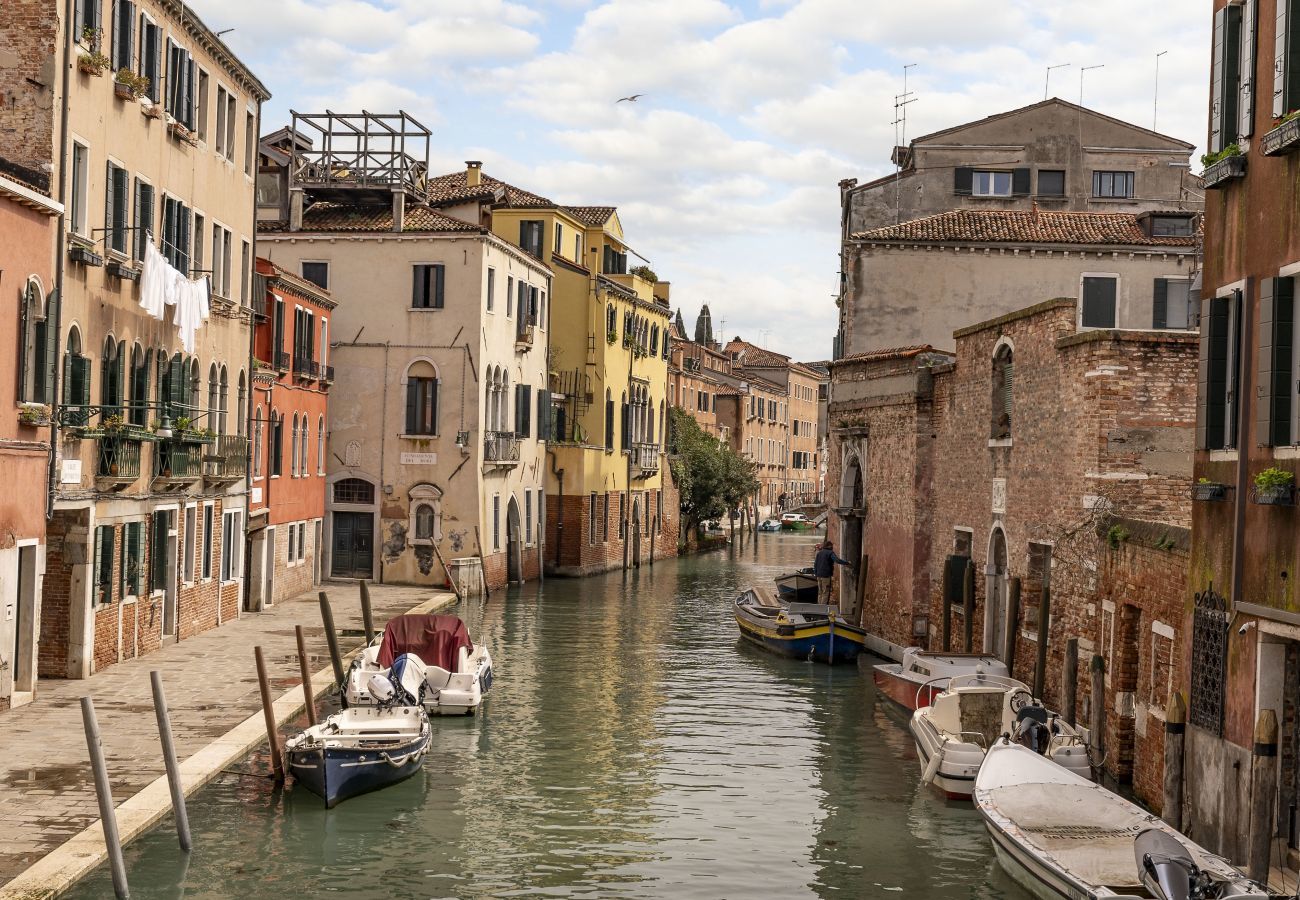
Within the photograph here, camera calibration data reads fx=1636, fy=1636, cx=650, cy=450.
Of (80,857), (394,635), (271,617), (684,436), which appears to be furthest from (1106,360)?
(684,436)

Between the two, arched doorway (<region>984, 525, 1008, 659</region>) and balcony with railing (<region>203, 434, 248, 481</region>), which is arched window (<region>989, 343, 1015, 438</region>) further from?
balcony with railing (<region>203, 434, 248, 481</region>)

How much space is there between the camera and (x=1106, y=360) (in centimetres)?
1811

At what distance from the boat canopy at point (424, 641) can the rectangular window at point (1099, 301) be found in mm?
12041

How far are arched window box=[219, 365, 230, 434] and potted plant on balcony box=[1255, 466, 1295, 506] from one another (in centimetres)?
1890

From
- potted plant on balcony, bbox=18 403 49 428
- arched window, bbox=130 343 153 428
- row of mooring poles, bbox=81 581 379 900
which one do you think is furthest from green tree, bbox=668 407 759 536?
row of mooring poles, bbox=81 581 379 900

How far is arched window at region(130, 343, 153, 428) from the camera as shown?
856 inches

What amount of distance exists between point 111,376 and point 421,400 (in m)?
Result: 16.8

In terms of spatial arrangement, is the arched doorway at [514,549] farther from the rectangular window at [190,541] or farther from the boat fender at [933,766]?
the boat fender at [933,766]

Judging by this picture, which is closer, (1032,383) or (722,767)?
(722,767)

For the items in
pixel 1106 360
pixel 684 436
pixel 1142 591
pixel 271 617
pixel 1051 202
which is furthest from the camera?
pixel 684 436

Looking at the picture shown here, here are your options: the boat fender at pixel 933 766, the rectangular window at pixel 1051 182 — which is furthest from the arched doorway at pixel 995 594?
the rectangular window at pixel 1051 182

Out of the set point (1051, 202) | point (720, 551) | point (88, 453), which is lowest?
point (720, 551)

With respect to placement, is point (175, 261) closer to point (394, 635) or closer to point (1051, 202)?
point (394, 635)

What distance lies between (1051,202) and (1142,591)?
2149 cm
